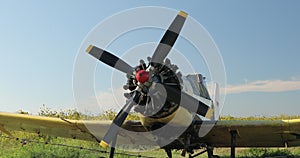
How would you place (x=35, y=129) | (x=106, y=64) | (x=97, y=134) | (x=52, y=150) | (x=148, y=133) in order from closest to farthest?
(x=106, y=64) < (x=148, y=133) < (x=97, y=134) < (x=35, y=129) < (x=52, y=150)

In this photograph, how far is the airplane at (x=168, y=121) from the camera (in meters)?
8.06

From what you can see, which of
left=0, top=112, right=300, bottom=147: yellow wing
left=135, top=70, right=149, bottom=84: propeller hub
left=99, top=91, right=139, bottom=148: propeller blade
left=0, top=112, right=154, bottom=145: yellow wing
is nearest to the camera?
left=135, top=70, right=149, bottom=84: propeller hub

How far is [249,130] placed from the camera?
969 cm

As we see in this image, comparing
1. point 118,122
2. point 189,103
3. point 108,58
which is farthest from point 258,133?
point 108,58

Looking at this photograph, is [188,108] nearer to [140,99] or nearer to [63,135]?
[140,99]

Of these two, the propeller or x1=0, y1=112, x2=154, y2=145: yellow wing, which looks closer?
the propeller

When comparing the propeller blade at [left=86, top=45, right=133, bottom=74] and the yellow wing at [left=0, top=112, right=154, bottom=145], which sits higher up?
the propeller blade at [left=86, top=45, right=133, bottom=74]

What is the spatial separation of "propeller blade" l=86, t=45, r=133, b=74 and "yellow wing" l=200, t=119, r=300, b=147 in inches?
128

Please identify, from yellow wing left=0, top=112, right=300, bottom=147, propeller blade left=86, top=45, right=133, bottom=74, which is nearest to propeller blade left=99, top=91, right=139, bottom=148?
propeller blade left=86, top=45, right=133, bottom=74

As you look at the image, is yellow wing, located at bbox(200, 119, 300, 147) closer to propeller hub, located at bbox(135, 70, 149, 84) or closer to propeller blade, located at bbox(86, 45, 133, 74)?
propeller hub, located at bbox(135, 70, 149, 84)

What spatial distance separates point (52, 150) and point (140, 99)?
798cm

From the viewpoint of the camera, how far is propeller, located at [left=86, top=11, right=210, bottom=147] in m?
7.92

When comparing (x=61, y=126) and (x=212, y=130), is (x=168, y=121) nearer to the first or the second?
(x=212, y=130)

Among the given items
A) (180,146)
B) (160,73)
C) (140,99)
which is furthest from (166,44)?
(180,146)
